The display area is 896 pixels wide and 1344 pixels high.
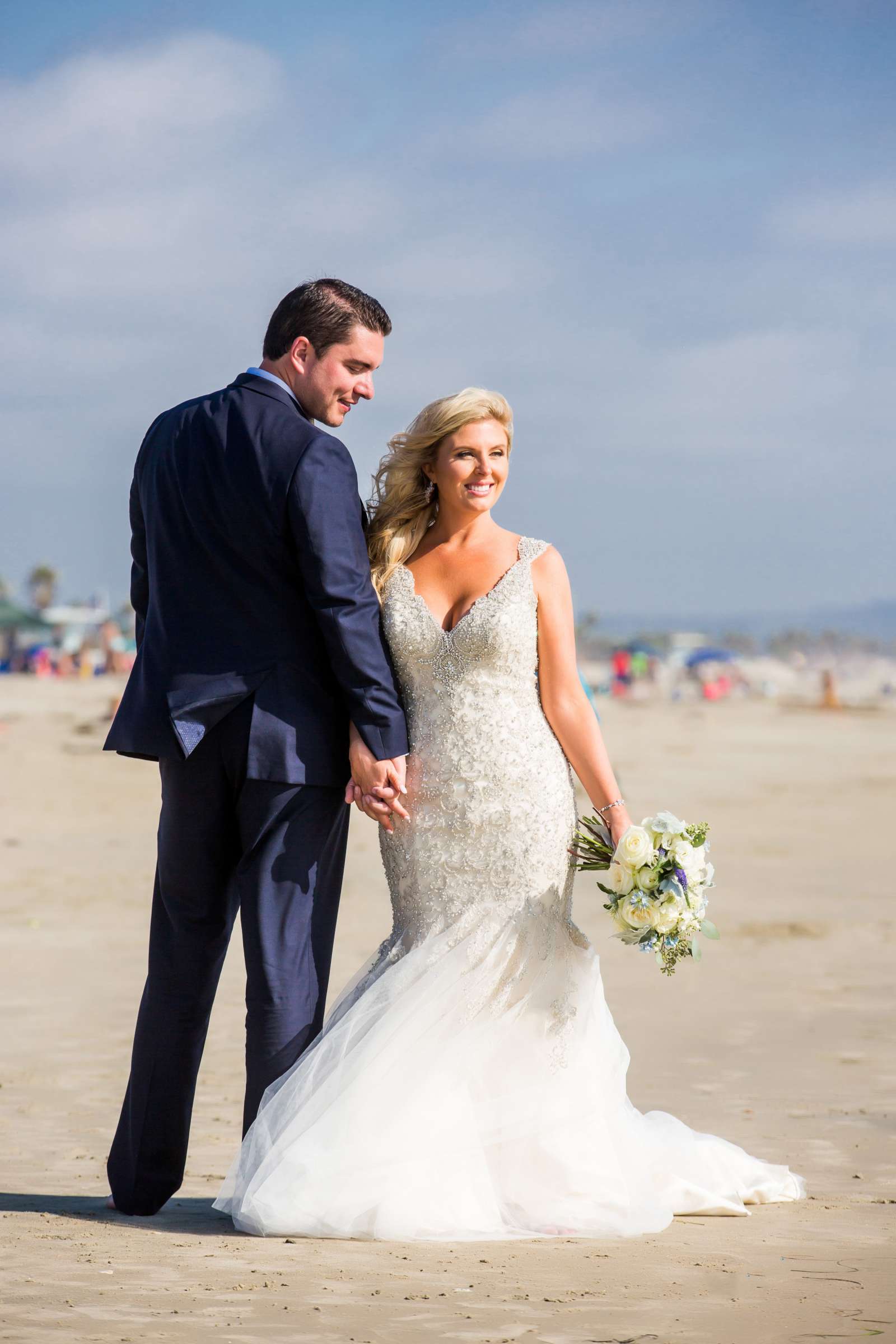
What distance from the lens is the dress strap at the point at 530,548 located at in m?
4.19

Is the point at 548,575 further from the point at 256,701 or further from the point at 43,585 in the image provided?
the point at 43,585

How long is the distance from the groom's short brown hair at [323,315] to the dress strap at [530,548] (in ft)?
2.22

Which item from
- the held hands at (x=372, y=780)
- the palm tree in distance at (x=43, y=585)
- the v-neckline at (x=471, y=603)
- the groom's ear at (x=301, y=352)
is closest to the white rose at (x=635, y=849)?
the held hands at (x=372, y=780)

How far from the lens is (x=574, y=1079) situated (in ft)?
13.1

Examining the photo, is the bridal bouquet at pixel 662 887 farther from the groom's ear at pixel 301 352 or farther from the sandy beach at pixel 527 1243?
the groom's ear at pixel 301 352

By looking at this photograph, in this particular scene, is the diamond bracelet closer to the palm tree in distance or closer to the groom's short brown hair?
the groom's short brown hair

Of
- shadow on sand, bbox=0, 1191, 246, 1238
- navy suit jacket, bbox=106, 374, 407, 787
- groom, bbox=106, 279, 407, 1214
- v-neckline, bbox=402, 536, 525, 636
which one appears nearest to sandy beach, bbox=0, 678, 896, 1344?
shadow on sand, bbox=0, 1191, 246, 1238

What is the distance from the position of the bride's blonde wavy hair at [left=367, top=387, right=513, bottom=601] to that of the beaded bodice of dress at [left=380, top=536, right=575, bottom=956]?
0.65ft

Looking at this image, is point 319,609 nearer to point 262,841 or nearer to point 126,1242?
point 262,841

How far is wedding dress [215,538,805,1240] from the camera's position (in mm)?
3738

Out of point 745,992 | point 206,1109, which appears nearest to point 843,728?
point 745,992

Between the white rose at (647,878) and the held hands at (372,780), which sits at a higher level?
the held hands at (372,780)

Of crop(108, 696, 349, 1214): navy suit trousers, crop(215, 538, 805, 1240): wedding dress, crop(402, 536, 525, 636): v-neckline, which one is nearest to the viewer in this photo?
crop(215, 538, 805, 1240): wedding dress

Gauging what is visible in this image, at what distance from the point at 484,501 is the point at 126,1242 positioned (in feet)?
6.63
